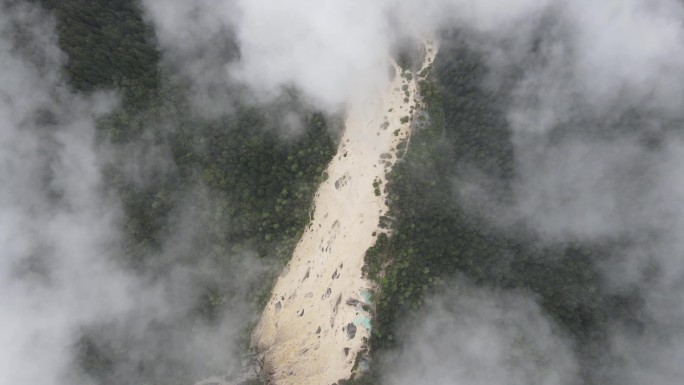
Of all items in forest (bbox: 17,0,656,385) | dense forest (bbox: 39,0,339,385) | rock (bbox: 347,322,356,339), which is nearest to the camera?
dense forest (bbox: 39,0,339,385)

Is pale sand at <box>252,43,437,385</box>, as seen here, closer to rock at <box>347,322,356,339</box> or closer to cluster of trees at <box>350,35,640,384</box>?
rock at <box>347,322,356,339</box>

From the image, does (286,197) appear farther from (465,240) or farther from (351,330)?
(465,240)

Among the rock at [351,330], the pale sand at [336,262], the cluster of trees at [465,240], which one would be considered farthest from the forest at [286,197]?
the rock at [351,330]

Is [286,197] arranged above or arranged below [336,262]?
above

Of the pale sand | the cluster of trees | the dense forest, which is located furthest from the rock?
the dense forest

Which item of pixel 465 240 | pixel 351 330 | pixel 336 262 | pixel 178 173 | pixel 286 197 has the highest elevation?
pixel 286 197

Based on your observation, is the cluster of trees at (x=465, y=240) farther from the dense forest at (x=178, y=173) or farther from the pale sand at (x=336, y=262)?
the dense forest at (x=178, y=173)

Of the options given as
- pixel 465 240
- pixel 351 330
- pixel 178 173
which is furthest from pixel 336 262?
pixel 178 173
